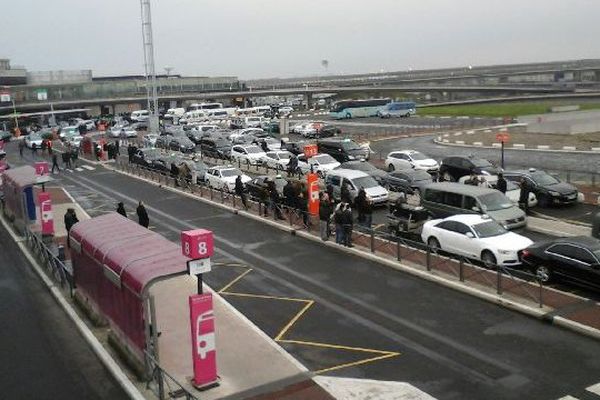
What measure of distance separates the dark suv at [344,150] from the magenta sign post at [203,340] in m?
31.5

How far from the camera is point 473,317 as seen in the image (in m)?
15.4

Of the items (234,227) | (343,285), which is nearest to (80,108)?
(234,227)

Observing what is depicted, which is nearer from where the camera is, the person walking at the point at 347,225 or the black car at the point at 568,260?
the black car at the point at 568,260

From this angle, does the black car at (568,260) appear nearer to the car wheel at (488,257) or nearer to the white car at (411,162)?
the car wheel at (488,257)

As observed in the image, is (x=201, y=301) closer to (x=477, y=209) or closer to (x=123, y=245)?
(x=123, y=245)

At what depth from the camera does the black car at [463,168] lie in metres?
32.1

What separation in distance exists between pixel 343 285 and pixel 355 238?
200 inches

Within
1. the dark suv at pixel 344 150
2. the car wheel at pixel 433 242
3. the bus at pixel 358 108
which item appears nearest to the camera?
the car wheel at pixel 433 242

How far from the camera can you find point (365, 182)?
2970 cm

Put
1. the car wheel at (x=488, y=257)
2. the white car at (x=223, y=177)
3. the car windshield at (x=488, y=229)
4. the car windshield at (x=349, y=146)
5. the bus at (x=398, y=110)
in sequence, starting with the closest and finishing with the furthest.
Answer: the car wheel at (x=488, y=257) < the car windshield at (x=488, y=229) < the white car at (x=223, y=177) < the car windshield at (x=349, y=146) < the bus at (x=398, y=110)

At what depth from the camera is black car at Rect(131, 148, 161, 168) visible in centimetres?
4690

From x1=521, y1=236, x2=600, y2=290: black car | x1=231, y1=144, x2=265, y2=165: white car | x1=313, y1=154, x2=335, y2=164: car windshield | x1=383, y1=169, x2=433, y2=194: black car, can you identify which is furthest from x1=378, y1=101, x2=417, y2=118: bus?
x1=521, y1=236, x2=600, y2=290: black car

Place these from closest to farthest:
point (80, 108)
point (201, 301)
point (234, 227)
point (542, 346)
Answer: point (201, 301)
point (542, 346)
point (234, 227)
point (80, 108)

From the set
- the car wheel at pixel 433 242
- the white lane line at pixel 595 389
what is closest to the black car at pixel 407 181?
the car wheel at pixel 433 242
